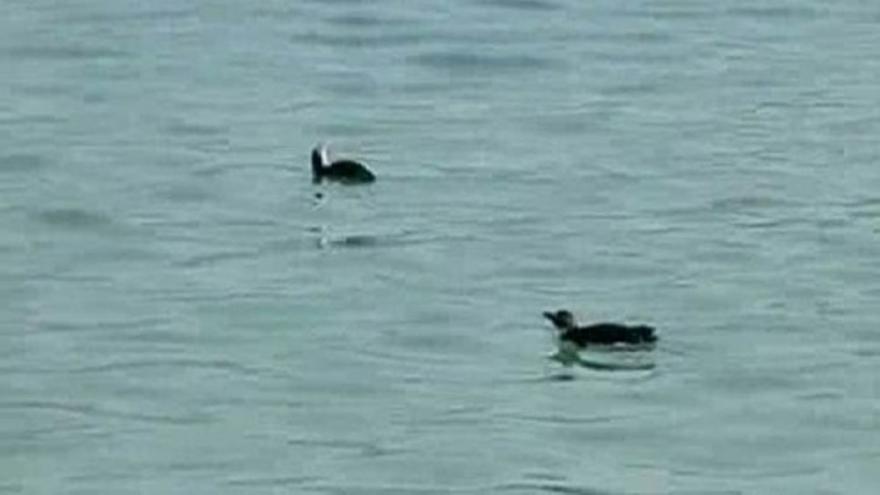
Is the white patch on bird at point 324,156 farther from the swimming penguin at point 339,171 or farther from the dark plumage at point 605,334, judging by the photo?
the dark plumage at point 605,334

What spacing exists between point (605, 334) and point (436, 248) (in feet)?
7.50

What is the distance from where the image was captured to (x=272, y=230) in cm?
2033

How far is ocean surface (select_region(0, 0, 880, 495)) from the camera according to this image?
1647cm

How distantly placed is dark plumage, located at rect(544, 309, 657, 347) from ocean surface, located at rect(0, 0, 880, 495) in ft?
0.26

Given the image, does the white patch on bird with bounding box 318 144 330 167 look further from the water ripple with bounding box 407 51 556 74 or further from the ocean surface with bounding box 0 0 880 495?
the water ripple with bounding box 407 51 556 74

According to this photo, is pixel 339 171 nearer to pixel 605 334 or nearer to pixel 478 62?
pixel 605 334

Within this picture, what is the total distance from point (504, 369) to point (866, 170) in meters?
4.74

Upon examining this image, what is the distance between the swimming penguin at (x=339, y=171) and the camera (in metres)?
21.4

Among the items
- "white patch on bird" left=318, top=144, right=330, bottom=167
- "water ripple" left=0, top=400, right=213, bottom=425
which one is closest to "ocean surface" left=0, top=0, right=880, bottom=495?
"water ripple" left=0, top=400, right=213, bottom=425

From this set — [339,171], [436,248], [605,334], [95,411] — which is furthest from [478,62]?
[95,411]

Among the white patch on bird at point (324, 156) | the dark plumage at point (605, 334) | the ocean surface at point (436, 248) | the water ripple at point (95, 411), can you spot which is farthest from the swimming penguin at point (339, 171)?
the water ripple at point (95, 411)

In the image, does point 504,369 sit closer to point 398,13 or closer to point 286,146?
point 286,146

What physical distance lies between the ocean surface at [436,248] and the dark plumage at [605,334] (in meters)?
0.08

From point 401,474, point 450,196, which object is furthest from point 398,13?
point 401,474
